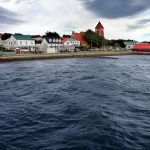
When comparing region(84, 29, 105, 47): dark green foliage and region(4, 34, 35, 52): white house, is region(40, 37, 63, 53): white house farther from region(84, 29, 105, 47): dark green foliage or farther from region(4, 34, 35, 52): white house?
region(84, 29, 105, 47): dark green foliage

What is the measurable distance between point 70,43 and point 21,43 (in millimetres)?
29154

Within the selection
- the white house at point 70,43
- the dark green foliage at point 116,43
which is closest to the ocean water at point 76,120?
the white house at point 70,43

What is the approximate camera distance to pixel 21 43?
11625 cm

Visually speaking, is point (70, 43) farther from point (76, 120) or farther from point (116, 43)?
point (76, 120)

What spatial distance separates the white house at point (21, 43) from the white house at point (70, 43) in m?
18.7

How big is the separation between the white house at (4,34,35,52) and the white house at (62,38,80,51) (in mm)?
18669

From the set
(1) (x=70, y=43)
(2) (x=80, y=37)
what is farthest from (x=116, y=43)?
(1) (x=70, y=43)

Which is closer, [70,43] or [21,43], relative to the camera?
[21,43]

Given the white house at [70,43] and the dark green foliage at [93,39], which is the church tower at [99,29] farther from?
the white house at [70,43]

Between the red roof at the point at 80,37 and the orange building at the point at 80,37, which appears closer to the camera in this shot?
the orange building at the point at 80,37

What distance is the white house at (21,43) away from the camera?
114750 millimetres

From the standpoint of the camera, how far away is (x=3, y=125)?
635 inches

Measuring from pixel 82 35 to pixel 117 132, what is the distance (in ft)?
456

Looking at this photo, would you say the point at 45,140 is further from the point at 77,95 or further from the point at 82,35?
the point at 82,35
